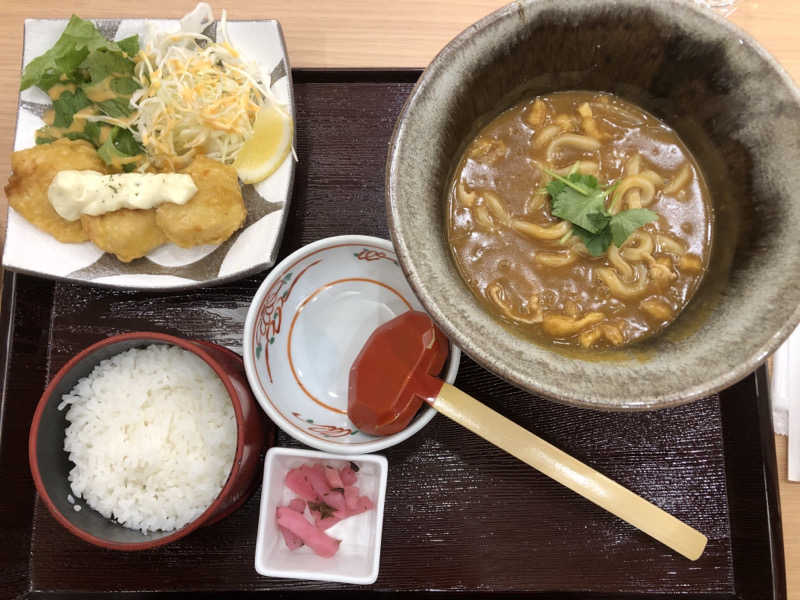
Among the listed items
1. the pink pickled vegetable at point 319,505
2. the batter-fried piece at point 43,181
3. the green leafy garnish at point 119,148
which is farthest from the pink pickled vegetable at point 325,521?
the green leafy garnish at point 119,148

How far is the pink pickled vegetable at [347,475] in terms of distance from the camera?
1642 millimetres

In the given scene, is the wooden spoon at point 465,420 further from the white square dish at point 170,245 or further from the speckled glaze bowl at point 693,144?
the white square dish at point 170,245

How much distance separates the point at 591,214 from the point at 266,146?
1050 millimetres

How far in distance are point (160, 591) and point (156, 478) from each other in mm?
378

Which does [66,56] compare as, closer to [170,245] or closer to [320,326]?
[170,245]

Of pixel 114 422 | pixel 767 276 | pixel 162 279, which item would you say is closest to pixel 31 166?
pixel 162 279

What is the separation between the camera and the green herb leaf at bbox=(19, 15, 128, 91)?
1836mm

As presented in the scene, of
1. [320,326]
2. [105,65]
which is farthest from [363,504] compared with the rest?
[105,65]

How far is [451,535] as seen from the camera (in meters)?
1.74

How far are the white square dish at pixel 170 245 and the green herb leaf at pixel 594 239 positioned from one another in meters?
0.88

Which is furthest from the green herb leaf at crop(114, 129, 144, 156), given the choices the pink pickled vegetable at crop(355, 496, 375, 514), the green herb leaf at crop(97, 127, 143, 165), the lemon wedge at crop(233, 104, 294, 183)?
the pink pickled vegetable at crop(355, 496, 375, 514)

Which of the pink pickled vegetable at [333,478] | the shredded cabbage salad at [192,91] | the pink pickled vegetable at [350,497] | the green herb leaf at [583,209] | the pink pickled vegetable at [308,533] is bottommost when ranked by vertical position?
the pink pickled vegetable at [308,533]

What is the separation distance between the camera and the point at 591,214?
54.2 inches

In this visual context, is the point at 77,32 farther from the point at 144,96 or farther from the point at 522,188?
the point at 522,188
